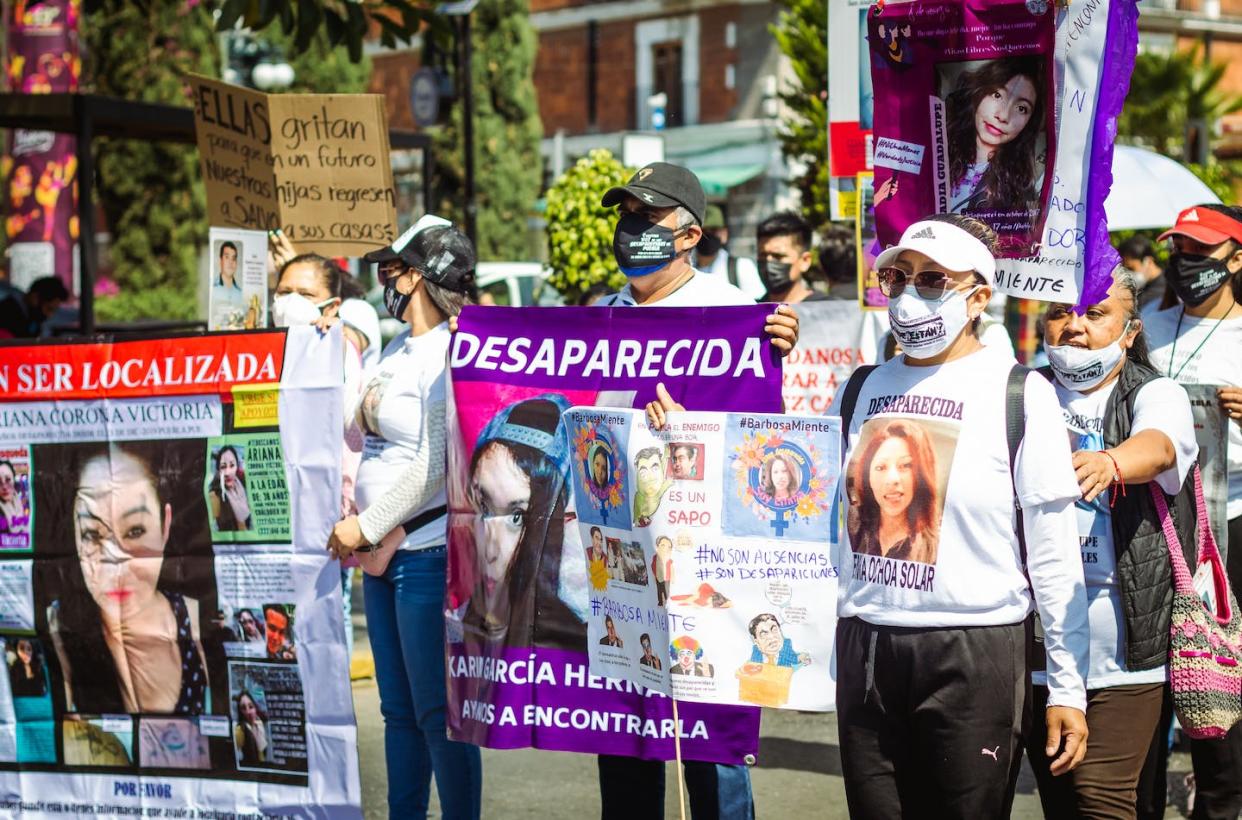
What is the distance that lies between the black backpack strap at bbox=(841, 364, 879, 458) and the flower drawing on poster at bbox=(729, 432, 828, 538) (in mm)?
88

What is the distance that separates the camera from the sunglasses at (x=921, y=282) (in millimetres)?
3844

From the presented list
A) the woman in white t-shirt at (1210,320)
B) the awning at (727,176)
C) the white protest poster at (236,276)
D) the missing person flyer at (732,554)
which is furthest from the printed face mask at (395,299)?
the awning at (727,176)

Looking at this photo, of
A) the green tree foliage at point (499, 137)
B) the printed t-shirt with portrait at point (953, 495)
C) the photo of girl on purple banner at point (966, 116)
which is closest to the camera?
the printed t-shirt with portrait at point (953, 495)

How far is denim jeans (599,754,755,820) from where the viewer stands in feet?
15.3

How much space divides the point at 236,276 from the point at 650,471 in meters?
3.77

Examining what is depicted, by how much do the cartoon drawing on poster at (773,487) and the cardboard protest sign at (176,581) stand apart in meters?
1.39

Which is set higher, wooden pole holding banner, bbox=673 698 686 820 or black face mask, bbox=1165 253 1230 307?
black face mask, bbox=1165 253 1230 307

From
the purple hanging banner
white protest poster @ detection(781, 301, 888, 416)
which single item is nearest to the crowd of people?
white protest poster @ detection(781, 301, 888, 416)

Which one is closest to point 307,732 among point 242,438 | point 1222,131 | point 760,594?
point 242,438

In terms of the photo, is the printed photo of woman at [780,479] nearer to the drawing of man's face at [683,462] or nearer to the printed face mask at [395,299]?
the drawing of man's face at [683,462]

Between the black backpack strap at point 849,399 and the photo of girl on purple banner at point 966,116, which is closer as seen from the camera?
the black backpack strap at point 849,399

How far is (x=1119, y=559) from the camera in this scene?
14.2ft

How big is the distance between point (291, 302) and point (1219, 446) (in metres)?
3.29

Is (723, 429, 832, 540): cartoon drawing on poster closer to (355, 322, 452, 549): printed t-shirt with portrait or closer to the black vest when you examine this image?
the black vest
